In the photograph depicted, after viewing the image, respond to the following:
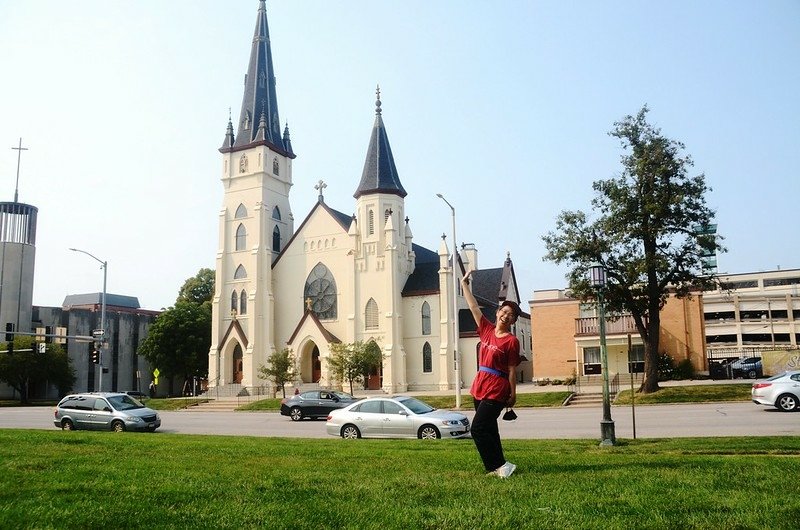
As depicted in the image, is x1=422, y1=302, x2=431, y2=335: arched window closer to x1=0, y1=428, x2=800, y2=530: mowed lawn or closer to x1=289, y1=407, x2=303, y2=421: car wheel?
x1=289, y1=407, x2=303, y2=421: car wheel

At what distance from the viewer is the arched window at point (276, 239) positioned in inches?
2379

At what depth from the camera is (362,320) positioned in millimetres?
54344

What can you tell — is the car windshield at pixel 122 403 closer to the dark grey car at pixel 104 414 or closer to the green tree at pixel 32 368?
the dark grey car at pixel 104 414

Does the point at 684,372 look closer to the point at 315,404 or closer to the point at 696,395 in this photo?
the point at 696,395

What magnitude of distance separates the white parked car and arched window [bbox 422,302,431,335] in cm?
3084

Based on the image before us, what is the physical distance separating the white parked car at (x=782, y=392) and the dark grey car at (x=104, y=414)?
68.7 feet

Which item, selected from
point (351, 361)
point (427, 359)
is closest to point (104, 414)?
point (351, 361)

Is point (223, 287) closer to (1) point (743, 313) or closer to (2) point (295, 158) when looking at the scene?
(2) point (295, 158)

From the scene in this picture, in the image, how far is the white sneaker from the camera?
7688 millimetres

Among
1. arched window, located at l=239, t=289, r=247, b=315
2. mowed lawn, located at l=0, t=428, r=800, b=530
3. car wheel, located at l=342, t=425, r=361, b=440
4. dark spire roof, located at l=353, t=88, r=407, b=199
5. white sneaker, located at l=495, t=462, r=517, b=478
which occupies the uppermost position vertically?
dark spire roof, located at l=353, t=88, r=407, b=199

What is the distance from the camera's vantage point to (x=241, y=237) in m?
59.9

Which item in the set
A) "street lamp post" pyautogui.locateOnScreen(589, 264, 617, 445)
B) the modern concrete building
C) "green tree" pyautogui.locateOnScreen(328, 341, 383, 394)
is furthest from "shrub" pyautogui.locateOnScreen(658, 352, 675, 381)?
the modern concrete building

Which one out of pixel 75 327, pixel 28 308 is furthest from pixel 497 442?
pixel 75 327

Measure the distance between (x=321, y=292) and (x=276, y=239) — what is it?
7.38 metres
